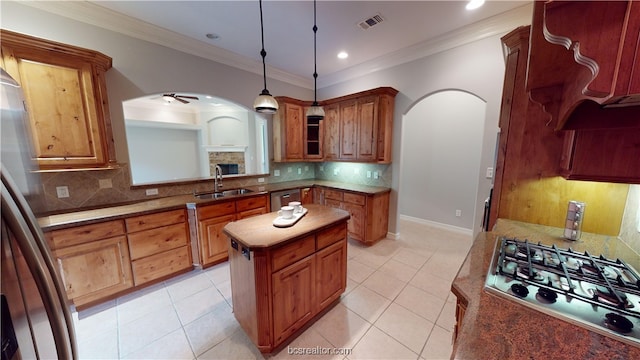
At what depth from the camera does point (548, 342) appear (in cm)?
63

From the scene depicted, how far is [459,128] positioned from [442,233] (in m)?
1.94

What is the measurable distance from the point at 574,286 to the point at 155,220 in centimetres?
321

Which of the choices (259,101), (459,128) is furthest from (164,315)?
(459,128)

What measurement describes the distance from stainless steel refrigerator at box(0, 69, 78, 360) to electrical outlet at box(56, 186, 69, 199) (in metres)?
2.19

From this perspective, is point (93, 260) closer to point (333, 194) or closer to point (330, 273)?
point (330, 273)

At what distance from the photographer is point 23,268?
549 millimetres

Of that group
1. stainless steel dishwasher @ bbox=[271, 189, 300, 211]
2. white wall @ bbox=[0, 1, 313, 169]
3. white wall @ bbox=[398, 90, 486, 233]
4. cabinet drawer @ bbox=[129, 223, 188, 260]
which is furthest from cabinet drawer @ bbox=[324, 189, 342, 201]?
cabinet drawer @ bbox=[129, 223, 188, 260]

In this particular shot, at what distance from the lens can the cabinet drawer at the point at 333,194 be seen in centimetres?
365

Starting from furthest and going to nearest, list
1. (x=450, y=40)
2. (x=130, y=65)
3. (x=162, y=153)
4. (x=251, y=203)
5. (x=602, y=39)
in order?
(x=162, y=153)
(x=251, y=203)
(x=450, y=40)
(x=130, y=65)
(x=602, y=39)

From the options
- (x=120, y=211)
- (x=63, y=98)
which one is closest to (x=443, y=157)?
(x=120, y=211)

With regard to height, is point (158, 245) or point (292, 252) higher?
point (292, 252)

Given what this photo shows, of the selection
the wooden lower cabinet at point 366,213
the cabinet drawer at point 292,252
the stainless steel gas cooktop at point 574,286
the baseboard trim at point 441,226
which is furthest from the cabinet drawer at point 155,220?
the baseboard trim at point 441,226

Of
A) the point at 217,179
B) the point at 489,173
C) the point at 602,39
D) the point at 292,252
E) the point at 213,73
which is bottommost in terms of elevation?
the point at 292,252

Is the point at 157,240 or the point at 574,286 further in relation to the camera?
the point at 157,240
